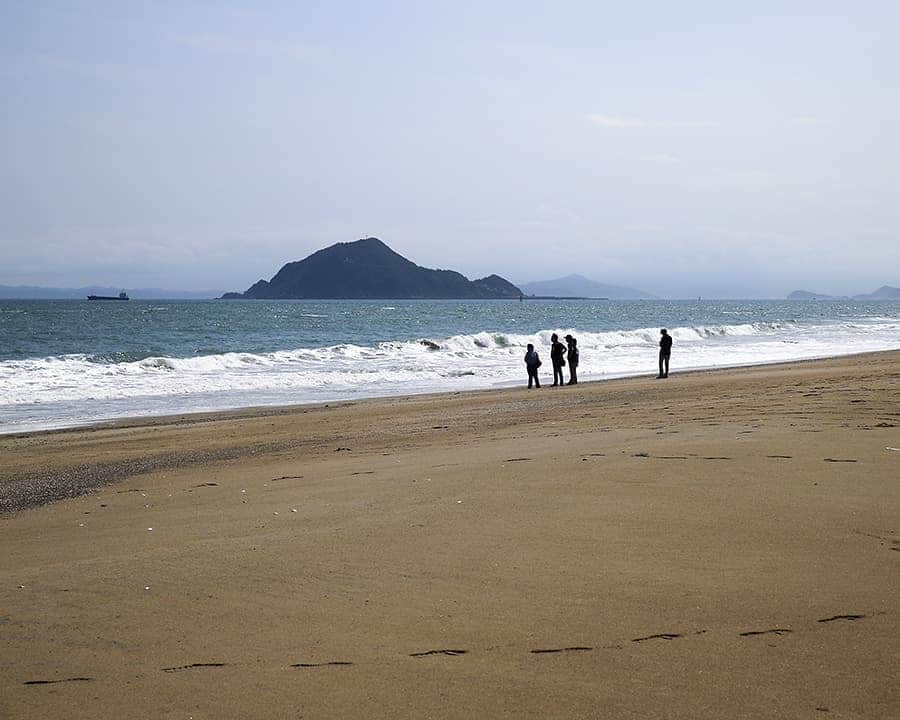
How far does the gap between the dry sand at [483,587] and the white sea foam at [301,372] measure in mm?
12527

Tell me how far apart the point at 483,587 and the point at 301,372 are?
27.7m

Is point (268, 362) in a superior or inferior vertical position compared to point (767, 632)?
inferior

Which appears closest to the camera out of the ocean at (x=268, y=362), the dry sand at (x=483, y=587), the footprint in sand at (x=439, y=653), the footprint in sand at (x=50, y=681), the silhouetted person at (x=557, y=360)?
the dry sand at (x=483, y=587)

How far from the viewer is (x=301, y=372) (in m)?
31.4

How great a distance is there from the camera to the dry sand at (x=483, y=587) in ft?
10.6

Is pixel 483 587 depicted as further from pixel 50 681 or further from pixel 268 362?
pixel 268 362

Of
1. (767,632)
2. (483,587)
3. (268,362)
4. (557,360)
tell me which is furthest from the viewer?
(268,362)

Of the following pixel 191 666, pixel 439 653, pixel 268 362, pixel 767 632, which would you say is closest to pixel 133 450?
pixel 191 666

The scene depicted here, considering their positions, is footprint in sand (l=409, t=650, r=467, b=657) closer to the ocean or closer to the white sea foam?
the ocean

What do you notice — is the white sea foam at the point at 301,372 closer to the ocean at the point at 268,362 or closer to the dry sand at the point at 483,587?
the ocean at the point at 268,362

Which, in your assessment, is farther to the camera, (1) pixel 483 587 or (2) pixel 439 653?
(1) pixel 483 587

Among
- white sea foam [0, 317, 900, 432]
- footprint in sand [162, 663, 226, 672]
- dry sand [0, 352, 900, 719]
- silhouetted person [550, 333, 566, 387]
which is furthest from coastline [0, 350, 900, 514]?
footprint in sand [162, 663, 226, 672]

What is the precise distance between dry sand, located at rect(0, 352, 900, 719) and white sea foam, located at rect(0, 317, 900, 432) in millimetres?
12527

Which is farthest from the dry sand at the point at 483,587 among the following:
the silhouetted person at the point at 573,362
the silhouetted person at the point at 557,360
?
the silhouetted person at the point at 573,362
